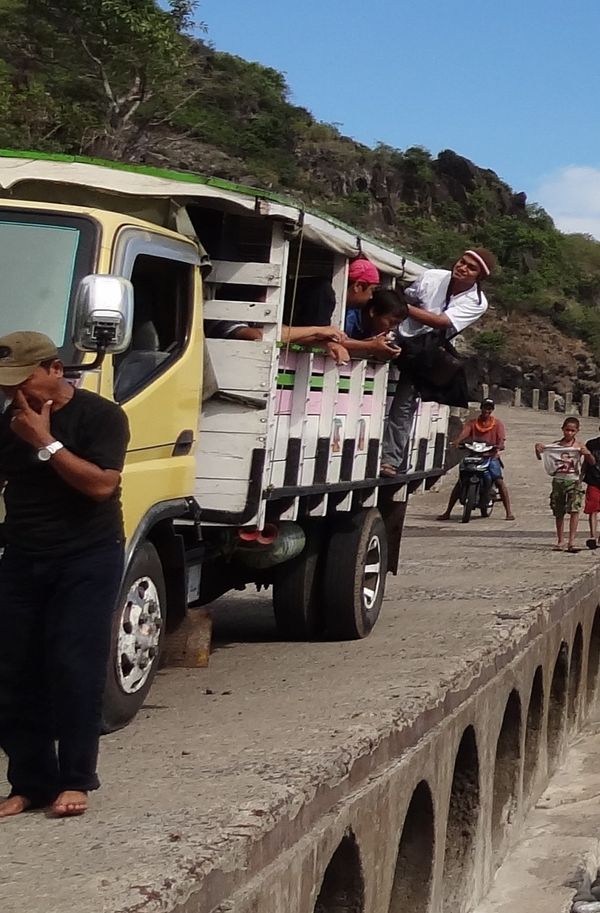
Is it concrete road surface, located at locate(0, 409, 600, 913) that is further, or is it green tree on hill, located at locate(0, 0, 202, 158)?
green tree on hill, located at locate(0, 0, 202, 158)

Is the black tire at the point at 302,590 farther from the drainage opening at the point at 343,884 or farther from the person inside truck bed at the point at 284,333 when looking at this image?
the drainage opening at the point at 343,884

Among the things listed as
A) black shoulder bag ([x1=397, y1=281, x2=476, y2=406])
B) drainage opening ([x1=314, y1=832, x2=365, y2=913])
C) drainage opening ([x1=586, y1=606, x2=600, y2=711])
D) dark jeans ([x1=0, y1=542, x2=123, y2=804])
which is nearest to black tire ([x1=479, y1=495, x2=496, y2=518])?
drainage opening ([x1=586, y1=606, x2=600, y2=711])

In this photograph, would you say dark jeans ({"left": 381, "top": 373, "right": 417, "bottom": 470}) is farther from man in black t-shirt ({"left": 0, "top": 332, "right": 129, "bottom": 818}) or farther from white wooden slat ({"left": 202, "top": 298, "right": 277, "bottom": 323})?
man in black t-shirt ({"left": 0, "top": 332, "right": 129, "bottom": 818})

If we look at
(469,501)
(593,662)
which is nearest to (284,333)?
(593,662)

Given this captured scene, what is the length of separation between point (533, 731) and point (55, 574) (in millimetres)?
7569

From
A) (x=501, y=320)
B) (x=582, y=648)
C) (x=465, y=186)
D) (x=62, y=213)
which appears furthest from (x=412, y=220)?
(x=62, y=213)

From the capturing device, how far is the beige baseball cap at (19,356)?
479 cm

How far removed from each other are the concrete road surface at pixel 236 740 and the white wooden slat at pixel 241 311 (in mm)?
1919

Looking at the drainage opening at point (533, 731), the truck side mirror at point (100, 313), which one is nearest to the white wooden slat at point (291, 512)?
the truck side mirror at point (100, 313)

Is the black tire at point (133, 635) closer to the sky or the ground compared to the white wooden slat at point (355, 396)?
closer to the ground

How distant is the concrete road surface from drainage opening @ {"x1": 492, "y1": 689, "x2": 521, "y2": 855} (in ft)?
2.20

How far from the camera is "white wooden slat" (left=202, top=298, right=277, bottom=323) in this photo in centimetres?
786

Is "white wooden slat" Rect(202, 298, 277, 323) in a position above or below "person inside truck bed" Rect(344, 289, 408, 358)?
below

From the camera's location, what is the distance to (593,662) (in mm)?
15750
